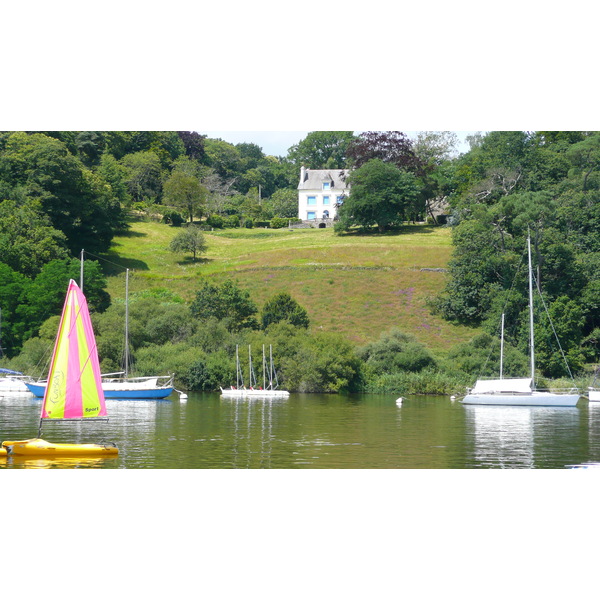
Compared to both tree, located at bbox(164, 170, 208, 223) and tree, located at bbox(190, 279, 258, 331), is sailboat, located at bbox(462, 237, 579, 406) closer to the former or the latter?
tree, located at bbox(190, 279, 258, 331)

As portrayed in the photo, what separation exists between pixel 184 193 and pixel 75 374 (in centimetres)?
9437

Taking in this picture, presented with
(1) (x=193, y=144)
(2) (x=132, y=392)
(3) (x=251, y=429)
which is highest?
(1) (x=193, y=144)

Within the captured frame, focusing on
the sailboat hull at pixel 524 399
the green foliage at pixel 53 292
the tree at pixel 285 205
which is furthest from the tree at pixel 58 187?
the sailboat hull at pixel 524 399

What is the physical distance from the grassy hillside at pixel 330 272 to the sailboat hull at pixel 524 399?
1534 centimetres

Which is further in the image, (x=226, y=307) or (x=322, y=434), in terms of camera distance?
(x=226, y=307)

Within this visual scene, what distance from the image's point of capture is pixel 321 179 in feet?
470

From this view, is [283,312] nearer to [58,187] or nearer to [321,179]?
[58,187]

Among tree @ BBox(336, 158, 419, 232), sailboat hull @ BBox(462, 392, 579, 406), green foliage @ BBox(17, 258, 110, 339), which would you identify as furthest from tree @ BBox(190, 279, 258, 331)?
tree @ BBox(336, 158, 419, 232)

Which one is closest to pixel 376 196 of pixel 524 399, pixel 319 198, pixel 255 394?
pixel 319 198

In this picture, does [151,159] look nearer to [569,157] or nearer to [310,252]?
[310,252]

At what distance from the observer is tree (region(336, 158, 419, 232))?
365 ft

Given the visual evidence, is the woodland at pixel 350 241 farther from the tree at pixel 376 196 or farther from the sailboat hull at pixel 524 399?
the sailboat hull at pixel 524 399

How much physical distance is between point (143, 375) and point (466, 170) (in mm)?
71875

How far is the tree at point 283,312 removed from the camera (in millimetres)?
73812
